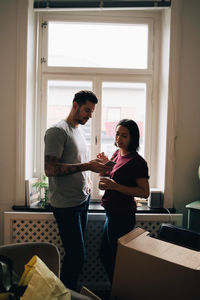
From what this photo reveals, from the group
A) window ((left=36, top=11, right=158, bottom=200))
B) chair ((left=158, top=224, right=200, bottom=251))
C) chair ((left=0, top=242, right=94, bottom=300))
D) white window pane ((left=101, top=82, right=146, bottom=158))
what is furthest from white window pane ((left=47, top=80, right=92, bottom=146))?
chair ((left=0, top=242, right=94, bottom=300))

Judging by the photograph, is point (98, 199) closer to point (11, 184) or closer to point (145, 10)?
point (11, 184)

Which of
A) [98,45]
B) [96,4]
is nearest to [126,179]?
[98,45]

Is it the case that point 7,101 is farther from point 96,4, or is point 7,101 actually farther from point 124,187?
point 124,187

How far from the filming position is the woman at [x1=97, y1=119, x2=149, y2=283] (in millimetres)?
1390

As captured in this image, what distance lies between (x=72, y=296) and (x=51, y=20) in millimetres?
Result: 2249

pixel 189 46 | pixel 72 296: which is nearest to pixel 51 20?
pixel 189 46

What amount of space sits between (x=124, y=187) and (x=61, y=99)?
3.91 ft

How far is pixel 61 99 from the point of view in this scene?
2148 mm

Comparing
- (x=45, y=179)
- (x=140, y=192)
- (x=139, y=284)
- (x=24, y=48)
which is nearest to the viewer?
(x=139, y=284)

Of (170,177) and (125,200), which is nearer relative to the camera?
(125,200)

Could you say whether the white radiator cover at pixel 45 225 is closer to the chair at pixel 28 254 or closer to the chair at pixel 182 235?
the chair at pixel 182 235

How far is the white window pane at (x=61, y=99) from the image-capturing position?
2143 mm

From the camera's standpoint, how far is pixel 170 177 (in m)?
1.94

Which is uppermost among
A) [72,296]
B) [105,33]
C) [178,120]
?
[105,33]
